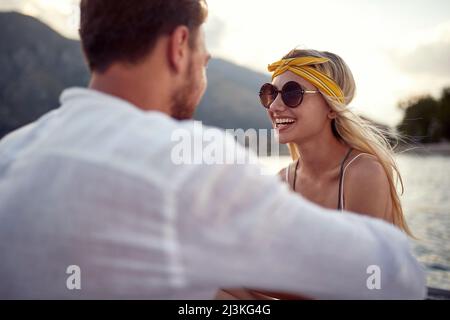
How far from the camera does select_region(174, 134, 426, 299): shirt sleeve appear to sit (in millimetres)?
1105

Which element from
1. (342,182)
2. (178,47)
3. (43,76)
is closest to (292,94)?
(342,182)

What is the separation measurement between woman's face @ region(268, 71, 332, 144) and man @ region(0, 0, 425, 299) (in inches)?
113

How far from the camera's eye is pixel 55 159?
4.00 feet

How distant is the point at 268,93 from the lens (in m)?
4.39

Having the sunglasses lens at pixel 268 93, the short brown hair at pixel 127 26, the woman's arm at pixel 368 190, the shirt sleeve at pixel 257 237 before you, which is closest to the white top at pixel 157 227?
the shirt sleeve at pixel 257 237

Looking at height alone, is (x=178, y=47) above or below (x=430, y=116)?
below

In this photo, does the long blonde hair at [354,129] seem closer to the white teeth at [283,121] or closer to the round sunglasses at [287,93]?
the round sunglasses at [287,93]

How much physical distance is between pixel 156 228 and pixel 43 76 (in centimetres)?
12737

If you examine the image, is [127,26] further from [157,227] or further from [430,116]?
[430,116]

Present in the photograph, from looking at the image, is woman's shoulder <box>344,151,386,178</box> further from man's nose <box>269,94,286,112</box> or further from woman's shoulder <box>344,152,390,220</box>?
man's nose <box>269,94,286,112</box>

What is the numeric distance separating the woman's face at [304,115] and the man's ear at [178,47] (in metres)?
2.68

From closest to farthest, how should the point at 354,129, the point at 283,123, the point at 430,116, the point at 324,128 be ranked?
1. the point at 354,129
2. the point at 324,128
3. the point at 283,123
4. the point at 430,116

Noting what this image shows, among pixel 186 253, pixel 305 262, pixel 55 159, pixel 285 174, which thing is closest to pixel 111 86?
pixel 55 159

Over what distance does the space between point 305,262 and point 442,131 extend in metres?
110
